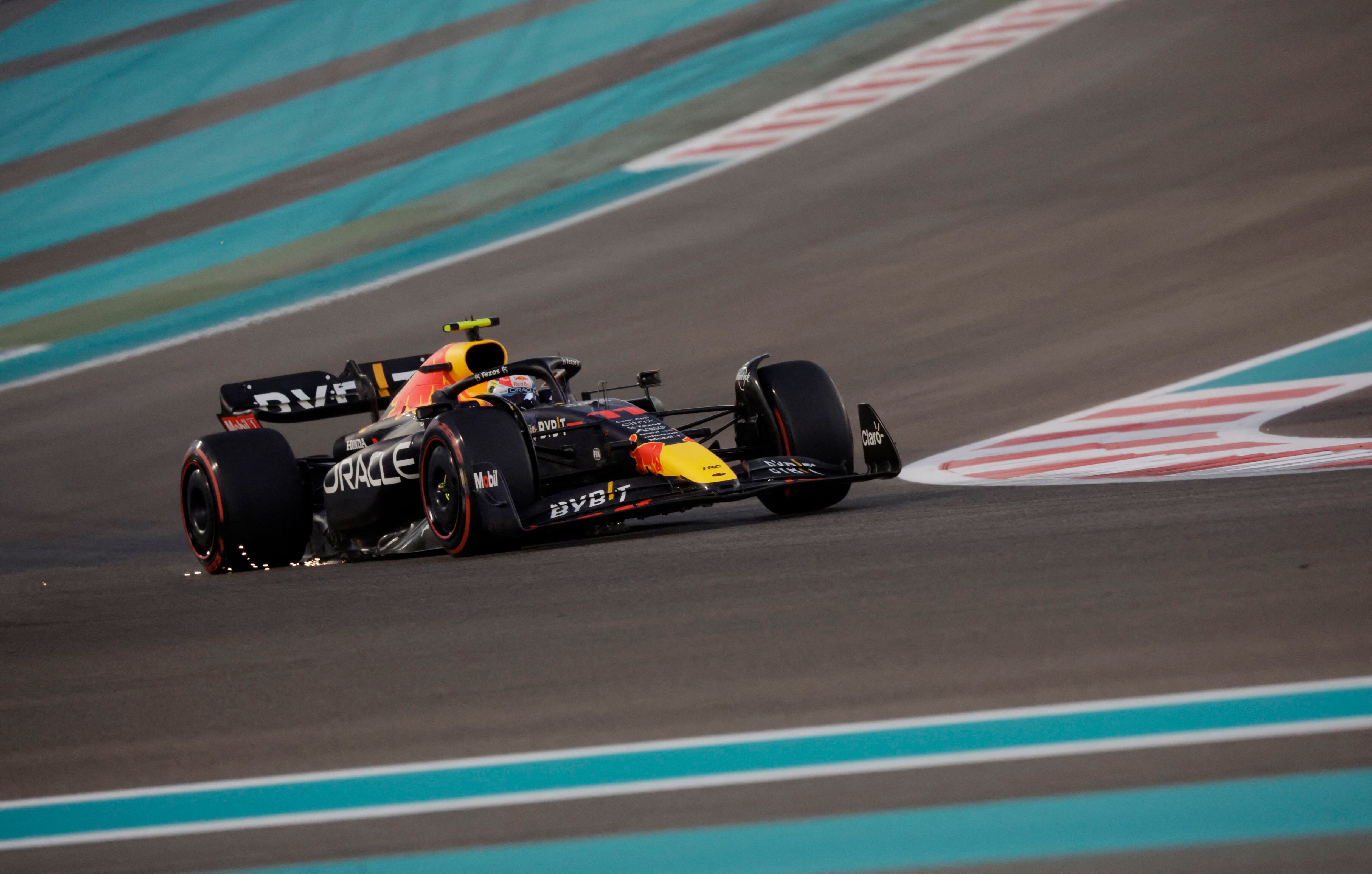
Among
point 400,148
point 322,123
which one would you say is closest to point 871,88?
point 400,148

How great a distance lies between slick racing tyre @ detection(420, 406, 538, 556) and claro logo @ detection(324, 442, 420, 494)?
544mm

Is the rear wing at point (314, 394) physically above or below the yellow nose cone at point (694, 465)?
above

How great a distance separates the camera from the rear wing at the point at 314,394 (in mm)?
9711

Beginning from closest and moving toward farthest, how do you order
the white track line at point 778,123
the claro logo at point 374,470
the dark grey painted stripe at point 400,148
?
1. the claro logo at point 374,470
2. the white track line at point 778,123
3. the dark grey painted stripe at point 400,148

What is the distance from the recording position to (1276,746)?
2.97 meters

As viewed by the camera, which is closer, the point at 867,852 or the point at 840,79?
the point at 867,852

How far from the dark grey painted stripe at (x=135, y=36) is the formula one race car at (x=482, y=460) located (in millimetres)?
17065

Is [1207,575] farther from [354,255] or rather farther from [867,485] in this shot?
[354,255]

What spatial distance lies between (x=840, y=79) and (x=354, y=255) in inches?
297

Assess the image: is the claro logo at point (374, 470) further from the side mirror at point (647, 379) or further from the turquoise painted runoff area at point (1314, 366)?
the turquoise painted runoff area at point (1314, 366)

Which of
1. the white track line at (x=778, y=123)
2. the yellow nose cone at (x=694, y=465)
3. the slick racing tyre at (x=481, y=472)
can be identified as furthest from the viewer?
the white track line at (x=778, y=123)

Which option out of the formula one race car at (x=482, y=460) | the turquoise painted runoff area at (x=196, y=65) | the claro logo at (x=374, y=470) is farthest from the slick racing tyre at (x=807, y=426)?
the turquoise painted runoff area at (x=196, y=65)

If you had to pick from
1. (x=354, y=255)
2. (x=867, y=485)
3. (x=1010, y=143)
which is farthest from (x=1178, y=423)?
(x=354, y=255)

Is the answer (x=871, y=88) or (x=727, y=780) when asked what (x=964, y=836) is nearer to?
(x=727, y=780)
